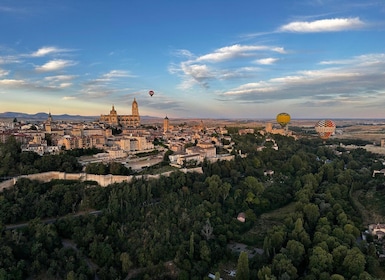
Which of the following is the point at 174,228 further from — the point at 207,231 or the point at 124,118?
the point at 124,118

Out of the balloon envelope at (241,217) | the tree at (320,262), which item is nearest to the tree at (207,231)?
the balloon envelope at (241,217)

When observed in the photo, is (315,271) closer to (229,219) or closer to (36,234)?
(229,219)

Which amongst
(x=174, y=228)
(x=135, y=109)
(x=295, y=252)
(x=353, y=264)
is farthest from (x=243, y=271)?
(x=135, y=109)

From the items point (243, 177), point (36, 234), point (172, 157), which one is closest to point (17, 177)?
point (36, 234)

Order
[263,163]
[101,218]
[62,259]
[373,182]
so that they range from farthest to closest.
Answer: [263,163]
[373,182]
[101,218]
[62,259]

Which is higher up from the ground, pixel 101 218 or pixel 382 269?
pixel 101 218

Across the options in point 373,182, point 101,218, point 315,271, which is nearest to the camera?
point 315,271

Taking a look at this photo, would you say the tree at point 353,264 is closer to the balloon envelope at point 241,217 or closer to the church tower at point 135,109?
the balloon envelope at point 241,217
